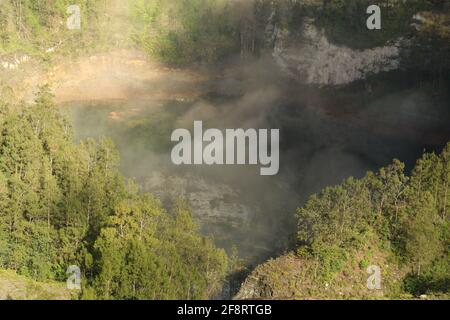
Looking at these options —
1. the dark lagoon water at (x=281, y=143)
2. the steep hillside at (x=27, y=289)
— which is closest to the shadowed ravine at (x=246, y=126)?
the dark lagoon water at (x=281, y=143)

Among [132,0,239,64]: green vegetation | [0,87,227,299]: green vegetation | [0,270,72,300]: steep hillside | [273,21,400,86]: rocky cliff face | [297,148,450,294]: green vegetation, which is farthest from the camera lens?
[132,0,239,64]: green vegetation

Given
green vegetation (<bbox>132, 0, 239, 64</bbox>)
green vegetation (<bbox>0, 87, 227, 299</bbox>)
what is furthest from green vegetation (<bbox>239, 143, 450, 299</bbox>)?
green vegetation (<bbox>132, 0, 239, 64</bbox>)

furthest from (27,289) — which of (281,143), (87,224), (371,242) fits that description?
(281,143)

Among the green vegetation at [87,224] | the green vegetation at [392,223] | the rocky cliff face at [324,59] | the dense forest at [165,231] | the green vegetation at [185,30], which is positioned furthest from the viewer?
the green vegetation at [185,30]

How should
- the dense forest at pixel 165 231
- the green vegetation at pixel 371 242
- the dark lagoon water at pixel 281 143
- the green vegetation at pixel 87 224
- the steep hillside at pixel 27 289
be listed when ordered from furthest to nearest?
the dark lagoon water at pixel 281 143 → the green vegetation at pixel 371 242 → the dense forest at pixel 165 231 → the green vegetation at pixel 87 224 → the steep hillside at pixel 27 289

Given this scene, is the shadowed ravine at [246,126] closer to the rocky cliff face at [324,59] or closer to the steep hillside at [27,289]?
the rocky cliff face at [324,59]

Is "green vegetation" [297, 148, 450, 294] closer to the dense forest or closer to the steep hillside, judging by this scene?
the dense forest

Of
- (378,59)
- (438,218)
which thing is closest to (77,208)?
(438,218)
